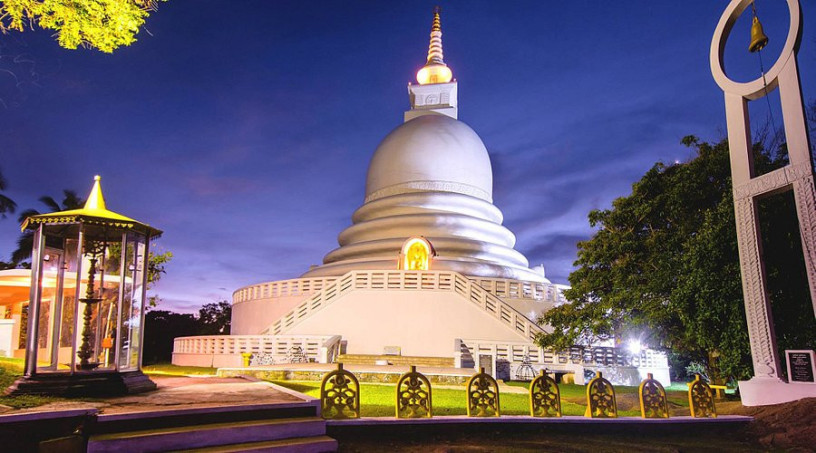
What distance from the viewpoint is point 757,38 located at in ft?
28.7

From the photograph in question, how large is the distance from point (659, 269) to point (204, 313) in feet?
103

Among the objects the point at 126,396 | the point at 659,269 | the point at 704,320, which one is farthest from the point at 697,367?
the point at 126,396

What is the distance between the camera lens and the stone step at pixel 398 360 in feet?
53.5

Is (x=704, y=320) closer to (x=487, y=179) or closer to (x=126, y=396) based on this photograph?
(x=126, y=396)

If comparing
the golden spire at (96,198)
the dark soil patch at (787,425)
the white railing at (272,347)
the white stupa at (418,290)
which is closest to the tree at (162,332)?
the white stupa at (418,290)

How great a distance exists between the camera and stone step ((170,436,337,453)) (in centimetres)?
552

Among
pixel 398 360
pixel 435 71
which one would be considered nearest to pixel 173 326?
pixel 398 360

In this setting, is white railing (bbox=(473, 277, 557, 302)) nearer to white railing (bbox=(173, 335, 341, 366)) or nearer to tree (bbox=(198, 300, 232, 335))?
white railing (bbox=(173, 335, 341, 366))

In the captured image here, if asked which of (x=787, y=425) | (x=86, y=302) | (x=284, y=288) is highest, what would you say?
(x=284, y=288)

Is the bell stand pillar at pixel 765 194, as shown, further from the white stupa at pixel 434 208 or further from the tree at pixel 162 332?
the tree at pixel 162 332

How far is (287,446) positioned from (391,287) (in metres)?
13.5

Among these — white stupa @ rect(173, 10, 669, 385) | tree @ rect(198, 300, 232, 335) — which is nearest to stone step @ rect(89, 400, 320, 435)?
white stupa @ rect(173, 10, 669, 385)

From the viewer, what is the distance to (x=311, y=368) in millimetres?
13148

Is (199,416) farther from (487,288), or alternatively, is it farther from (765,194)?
(487,288)
